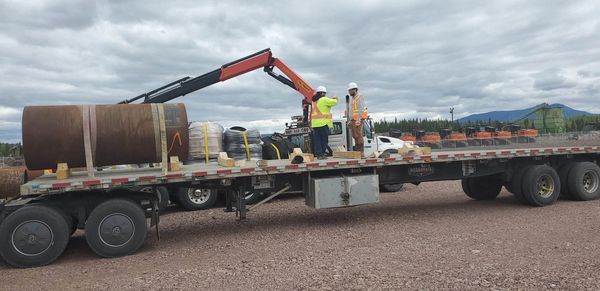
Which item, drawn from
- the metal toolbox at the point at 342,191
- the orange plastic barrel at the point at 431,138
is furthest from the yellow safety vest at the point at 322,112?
the orange plastic barrel at the point at 431,138

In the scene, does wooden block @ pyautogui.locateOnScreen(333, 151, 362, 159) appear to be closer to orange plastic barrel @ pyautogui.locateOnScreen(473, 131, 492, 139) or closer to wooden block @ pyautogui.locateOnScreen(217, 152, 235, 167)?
wooden block @ pyautogui.locateOnScreen(217, 152, 235, 167)

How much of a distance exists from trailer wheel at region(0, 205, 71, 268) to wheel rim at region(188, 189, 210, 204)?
4.91 metres

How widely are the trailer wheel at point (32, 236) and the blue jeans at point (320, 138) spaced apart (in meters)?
5.30

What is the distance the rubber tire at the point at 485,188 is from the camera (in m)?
12.2

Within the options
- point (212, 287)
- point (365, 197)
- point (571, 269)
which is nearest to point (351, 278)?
point (212, 287)

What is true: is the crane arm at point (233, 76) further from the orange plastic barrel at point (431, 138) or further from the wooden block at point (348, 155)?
the orange plastic barrel at point (431, 138)

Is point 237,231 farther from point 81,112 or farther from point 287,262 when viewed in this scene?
point 81,112

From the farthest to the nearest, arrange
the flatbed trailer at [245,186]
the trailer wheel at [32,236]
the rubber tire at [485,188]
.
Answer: the rubber tire at [485,188]
the flatbed trailer at [245,186]
the trailer wheel at [32,236]

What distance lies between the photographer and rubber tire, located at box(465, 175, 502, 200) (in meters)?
12.2

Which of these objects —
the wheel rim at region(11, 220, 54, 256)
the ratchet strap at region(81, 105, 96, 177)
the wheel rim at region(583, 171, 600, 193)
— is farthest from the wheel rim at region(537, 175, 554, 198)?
the wheel rim at region(11, 220, 54, 256)

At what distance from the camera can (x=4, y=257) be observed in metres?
6.90

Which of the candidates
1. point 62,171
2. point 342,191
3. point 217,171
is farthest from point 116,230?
point 342,191

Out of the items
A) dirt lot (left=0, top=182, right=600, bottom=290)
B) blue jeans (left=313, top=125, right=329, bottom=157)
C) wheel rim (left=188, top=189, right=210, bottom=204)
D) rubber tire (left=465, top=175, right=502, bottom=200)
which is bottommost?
dirt lot (left=0, top=182, right=600, bottom=290)

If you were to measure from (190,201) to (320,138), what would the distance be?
3.76 m
